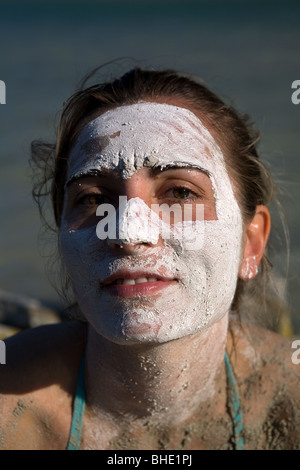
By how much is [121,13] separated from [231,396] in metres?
11.4

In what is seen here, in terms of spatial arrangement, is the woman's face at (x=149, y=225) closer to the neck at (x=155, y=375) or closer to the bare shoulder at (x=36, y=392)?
the neck at (x=155, y=375)

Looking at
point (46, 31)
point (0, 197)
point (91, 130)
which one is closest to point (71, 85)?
point (0, 197)

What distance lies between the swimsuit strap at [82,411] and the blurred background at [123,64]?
87 cm

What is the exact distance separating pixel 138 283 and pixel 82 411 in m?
0.79

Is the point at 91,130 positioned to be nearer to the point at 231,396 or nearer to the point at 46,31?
the point at 231,396

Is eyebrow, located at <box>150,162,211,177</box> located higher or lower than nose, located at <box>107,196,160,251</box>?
higher

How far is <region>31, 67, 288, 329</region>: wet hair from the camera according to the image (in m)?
3.00

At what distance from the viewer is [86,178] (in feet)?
9.23

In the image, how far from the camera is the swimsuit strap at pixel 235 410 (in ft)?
10.3
